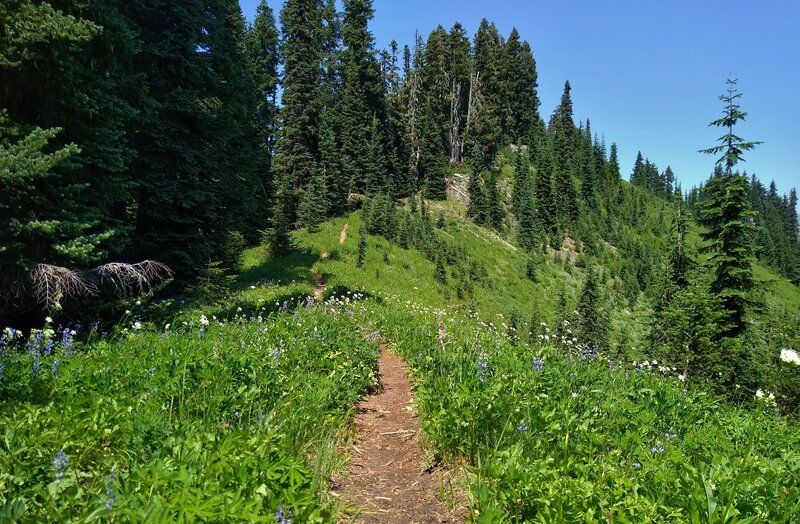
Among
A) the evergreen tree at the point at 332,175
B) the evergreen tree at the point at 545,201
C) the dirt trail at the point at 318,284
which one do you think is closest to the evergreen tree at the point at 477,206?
the evergreen tree at the point at 545,201

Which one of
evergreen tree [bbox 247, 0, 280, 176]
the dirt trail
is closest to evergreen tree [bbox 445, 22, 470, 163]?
evergreen tree [bbox 247, 0, 280, 176]

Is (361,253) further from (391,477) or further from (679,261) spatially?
(391,477)

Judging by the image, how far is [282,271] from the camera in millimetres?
21500

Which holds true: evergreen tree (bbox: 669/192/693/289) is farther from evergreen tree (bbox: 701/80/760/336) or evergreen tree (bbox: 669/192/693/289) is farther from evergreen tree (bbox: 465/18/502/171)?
evergreen tree (bbox: 465/18/502/171)

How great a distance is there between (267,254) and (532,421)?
23.4 metres

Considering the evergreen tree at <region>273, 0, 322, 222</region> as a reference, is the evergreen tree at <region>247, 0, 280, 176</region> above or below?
above

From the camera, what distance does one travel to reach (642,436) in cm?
393

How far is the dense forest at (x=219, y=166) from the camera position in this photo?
7008mm

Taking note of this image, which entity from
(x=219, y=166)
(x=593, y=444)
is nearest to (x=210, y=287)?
(x=219, y=166)

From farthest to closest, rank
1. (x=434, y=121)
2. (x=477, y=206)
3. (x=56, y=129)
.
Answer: (x=434, y=121), (x=477, y=206), (x=56, y=129)

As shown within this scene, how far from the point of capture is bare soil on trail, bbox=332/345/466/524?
361cm

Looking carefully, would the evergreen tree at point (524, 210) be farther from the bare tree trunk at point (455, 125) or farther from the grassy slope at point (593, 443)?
the grassy slope at point (593, 443)

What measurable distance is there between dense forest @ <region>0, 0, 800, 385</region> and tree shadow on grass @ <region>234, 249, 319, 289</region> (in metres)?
1.31

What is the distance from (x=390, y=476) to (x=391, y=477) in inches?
1.0
